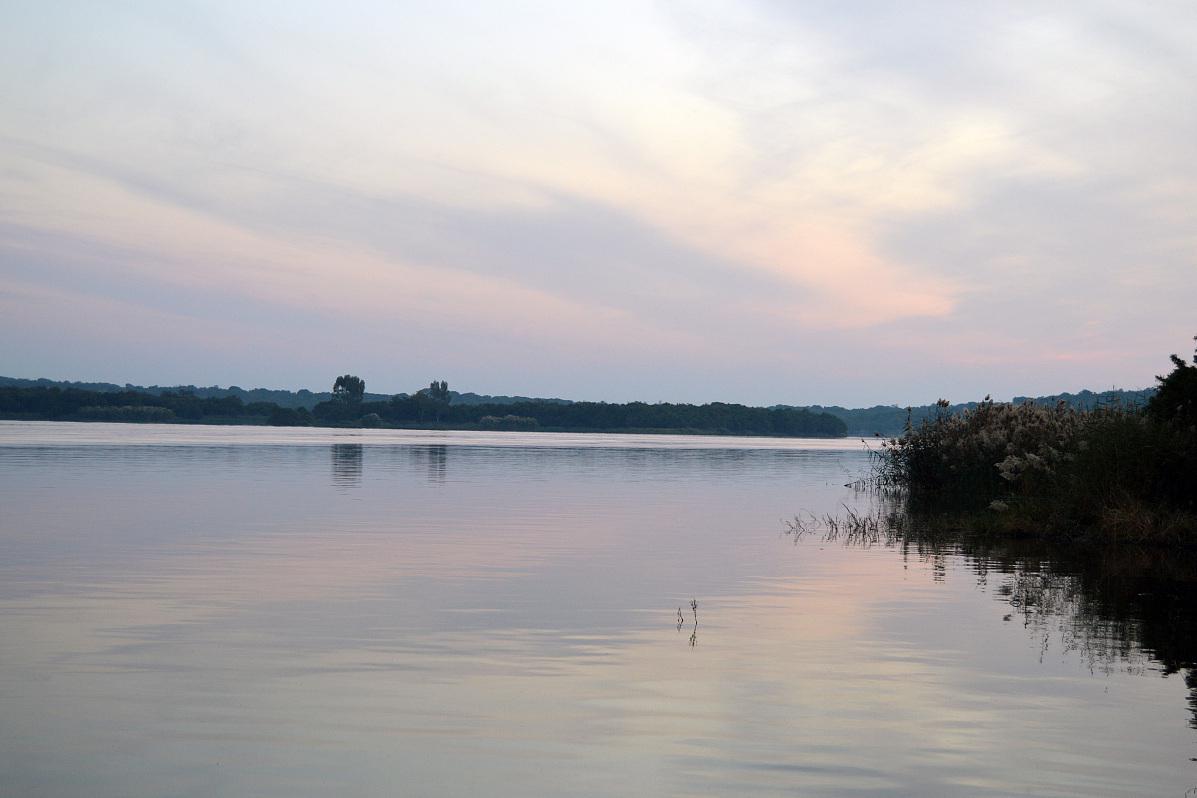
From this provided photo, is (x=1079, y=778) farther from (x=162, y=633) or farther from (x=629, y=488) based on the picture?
(x=629, y=488)

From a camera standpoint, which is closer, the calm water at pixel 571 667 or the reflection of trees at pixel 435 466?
the calm water at pixel 571 667

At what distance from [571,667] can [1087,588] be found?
1059 centimetres

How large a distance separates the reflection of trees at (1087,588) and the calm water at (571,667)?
11 cm

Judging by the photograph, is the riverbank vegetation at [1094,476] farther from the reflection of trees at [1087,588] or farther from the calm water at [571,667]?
the calm water at [571,667]

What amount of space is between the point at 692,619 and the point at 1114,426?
17279 mm

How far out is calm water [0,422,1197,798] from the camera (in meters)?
8.99

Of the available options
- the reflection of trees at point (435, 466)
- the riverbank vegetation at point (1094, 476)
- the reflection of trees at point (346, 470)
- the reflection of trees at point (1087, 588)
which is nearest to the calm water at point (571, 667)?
the reflection of trees at point (1087, 588)

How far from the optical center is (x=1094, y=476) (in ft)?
95.2

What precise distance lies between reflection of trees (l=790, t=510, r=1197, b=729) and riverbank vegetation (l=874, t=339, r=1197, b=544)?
3.50 feet

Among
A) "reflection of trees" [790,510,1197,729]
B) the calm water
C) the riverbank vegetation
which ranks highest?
the riverbank vegetation

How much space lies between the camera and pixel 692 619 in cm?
1596

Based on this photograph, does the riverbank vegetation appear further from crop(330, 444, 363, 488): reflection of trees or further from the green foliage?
crop(330, 444, 363, 488): reflection of trees

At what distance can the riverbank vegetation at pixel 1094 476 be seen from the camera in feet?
89.4

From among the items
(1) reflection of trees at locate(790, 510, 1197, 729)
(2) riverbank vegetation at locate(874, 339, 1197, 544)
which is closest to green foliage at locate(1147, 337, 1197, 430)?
(2) riverbank vegetation at locate(874, 339, 1197, 544)
